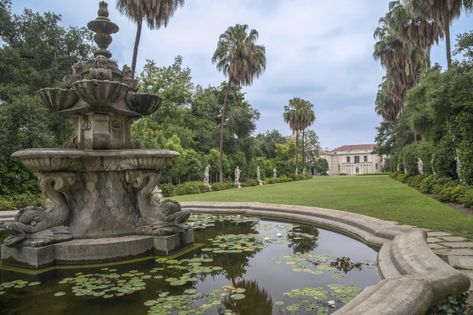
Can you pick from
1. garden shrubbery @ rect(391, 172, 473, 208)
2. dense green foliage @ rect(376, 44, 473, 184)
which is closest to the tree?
dense green foliage @ rect(376, 44, 473, 184)

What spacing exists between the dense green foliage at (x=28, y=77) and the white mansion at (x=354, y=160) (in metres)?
86.5

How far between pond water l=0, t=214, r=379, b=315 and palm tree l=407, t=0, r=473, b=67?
1615 cm

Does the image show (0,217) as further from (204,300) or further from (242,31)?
(242,31)

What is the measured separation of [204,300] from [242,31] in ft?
101

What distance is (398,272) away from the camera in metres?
3.80

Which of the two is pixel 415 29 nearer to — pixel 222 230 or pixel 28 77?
pixel 222 230

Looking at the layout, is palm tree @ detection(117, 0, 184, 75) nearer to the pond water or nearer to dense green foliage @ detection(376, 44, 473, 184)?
dense green foliage @ detection(376, 44, 473, 184)

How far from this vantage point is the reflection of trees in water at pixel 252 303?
3.07 meters

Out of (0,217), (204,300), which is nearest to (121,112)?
(204,300)

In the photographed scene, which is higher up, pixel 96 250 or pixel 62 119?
pixel 62 119

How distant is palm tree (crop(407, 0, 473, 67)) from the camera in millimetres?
16453

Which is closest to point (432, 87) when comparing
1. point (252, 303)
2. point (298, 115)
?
point (252, 303)

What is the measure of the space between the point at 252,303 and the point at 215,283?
0.71 meters

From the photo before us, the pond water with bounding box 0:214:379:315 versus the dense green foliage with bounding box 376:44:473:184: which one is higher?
the dense green foliage with bounding box 376:44:473:184
